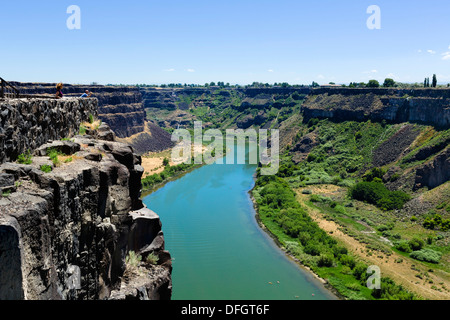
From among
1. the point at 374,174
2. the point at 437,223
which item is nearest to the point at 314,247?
the point at 437,223

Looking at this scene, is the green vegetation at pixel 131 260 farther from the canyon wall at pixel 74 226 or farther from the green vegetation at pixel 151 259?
the green vegetation at pixel 151 259

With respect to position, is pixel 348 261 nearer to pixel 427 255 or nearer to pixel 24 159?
pixel 427 255

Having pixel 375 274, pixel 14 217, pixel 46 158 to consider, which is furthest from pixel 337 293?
pixel 14 217

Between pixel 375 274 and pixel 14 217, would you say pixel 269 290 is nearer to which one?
pixel 375 274

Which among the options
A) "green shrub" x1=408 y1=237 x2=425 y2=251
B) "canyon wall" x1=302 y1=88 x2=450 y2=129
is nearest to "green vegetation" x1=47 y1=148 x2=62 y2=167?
"green shrub" x1=408 y1=237 x2=425 y2=251

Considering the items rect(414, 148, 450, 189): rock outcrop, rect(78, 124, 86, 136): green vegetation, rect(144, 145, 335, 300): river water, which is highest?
rect(78, 124, 86, 136): green vegetation

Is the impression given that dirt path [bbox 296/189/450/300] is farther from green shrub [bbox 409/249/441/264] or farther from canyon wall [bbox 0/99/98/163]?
canyon wall [bbox 0/99/98/163]
